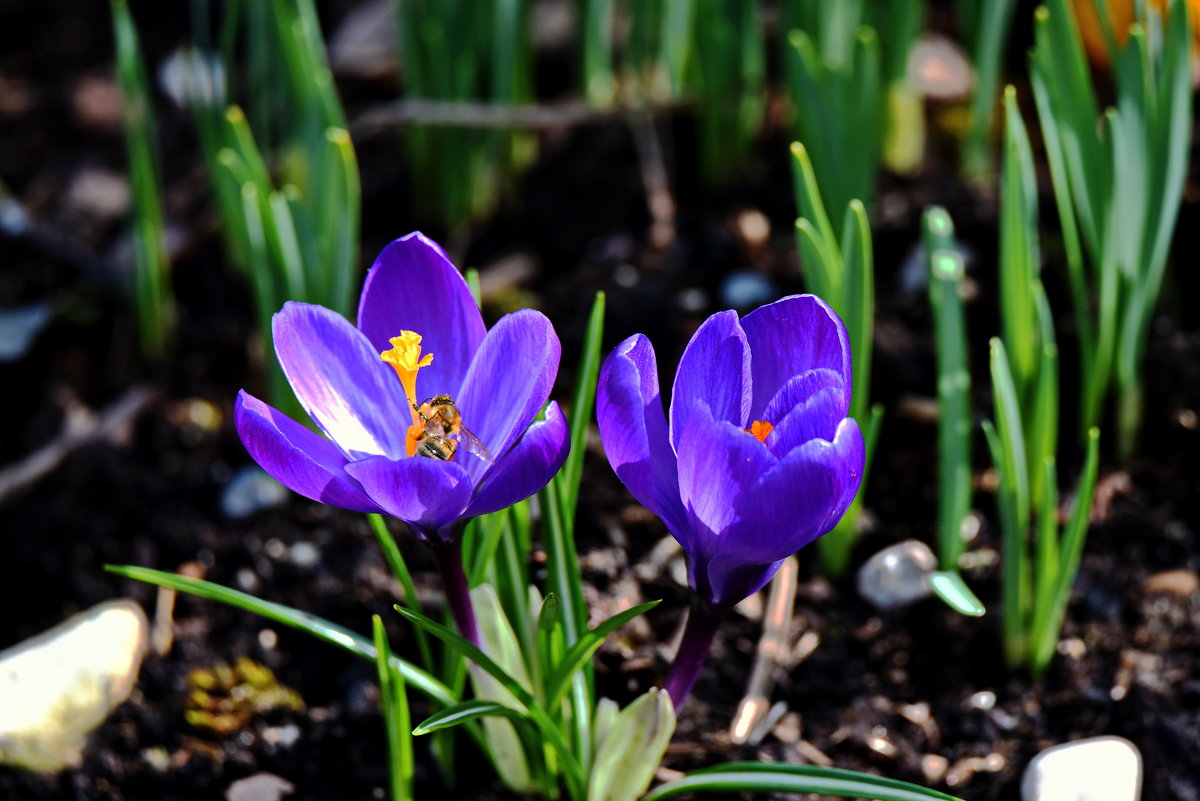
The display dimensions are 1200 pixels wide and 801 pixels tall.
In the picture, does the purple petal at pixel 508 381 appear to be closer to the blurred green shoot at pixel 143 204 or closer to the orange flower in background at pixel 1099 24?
the blurred green shoot at pixel 143 204

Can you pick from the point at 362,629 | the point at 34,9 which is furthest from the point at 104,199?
the point at 362,629

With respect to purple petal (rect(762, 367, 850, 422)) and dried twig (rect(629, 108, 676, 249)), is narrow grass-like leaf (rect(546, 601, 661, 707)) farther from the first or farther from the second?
dried twig (rect(629, 108, 676, 249))

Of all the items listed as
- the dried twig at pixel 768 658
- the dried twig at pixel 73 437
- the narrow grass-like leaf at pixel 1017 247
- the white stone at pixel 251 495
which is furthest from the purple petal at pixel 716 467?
the dried twig at pixel 73 437

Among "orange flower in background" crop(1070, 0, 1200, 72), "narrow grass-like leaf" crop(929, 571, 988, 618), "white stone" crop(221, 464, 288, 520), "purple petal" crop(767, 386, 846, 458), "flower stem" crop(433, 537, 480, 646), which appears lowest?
"white stone" crop(221, 464, 288, 520)

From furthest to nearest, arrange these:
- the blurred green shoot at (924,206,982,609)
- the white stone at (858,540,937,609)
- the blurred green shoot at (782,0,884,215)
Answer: the blurred green shoot at (782,0,884,215), the white stone at (858,540,937,609), the blurred green shoot at (924,206,982,609)

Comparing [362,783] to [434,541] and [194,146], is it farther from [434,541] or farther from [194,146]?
[194,146]

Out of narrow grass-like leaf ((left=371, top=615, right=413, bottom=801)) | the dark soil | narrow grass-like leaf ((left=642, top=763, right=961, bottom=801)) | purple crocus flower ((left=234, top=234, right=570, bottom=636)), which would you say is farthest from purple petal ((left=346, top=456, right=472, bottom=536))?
the dark soil
